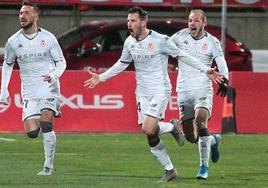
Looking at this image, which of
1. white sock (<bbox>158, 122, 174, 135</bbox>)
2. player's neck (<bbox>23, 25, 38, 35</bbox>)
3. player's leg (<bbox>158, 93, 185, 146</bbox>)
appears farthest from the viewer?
player's neck (<bbox>23, 25, 38, 35</bbox>)

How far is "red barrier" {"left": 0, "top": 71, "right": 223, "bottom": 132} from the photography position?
2161 centimetres

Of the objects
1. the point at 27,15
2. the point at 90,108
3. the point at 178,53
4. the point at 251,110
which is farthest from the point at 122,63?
the point at 251,110

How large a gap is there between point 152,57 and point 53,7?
56.9 feet

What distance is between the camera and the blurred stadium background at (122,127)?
585 inches

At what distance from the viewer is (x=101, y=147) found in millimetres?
19031

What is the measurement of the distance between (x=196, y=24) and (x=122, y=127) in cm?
726

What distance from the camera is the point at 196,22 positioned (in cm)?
1474

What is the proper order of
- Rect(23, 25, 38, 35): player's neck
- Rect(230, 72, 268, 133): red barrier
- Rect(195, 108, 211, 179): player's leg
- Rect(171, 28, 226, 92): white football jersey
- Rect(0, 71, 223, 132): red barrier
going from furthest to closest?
Rect(230, 72, 268, 133): red barrier
Rect(0, 71, 223, 132): red barrier
Rect(23, 25, 38, 35): player's neck
Rect(171, 28, 226, 92): white football jersey
Rect(195, 108, 211, 179): player's leg

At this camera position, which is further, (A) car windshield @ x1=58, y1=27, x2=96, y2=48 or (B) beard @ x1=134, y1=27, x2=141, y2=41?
(A) car windshield @ x1=58, y1=27, x2=96, y2=48

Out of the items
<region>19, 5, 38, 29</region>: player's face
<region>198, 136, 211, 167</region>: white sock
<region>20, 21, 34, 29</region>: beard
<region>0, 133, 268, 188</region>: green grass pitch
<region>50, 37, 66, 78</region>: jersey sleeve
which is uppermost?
<region>19, 5, 38, 29</region>: player's face

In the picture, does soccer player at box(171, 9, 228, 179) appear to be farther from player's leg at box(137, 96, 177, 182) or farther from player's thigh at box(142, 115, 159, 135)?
player's thigh at box(142, 115, 159, 135)

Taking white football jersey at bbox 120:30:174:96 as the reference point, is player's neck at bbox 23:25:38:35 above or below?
above

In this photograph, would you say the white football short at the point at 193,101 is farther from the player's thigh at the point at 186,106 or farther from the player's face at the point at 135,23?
the player's face at the point at 135,23

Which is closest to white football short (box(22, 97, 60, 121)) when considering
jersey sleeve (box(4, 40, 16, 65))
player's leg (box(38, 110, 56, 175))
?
player's leg (box(38, 110, 56, 175))
